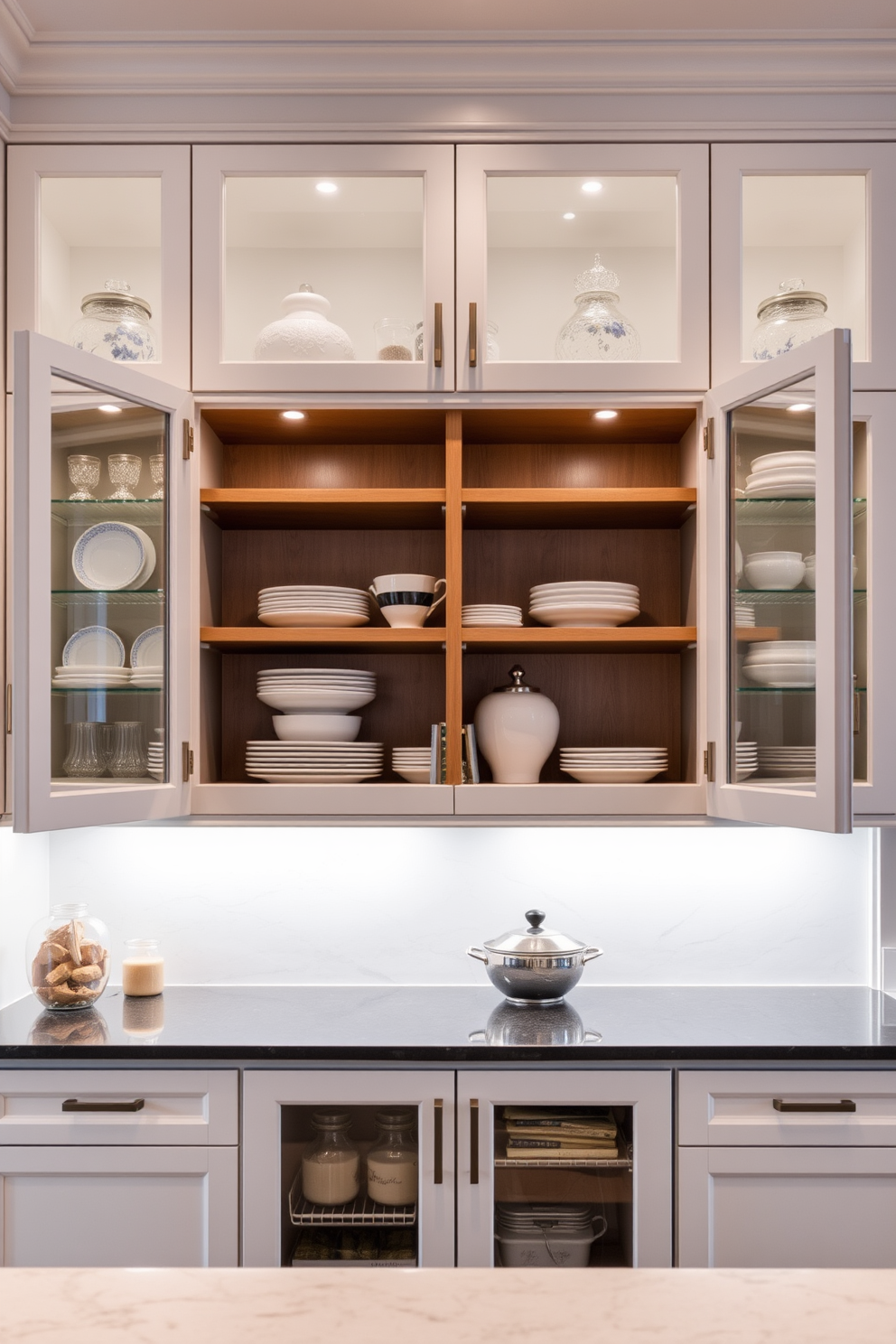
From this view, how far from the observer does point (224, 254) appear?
6.82 ft

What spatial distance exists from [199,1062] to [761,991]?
4.12 feet

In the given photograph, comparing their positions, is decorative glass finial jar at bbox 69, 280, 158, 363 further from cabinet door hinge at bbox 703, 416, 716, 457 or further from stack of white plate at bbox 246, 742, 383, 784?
cabinet door hinge at bbox 703, 416, 716, 457

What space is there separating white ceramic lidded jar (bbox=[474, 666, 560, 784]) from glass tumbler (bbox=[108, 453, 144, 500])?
86 centimetres

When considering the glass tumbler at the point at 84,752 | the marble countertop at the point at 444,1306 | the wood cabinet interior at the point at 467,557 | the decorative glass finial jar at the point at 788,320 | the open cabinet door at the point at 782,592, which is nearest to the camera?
the marble countertop at the point at 444,1306

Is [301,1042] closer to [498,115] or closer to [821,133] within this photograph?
[498,115]

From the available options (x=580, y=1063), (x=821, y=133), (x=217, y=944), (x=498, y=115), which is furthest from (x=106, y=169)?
(x=580, y=1063)

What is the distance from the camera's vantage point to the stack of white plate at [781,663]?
1829mm

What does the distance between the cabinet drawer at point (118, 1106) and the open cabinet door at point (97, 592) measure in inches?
18.2

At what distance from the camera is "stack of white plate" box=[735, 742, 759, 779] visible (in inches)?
76.6

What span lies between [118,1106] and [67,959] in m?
0.38

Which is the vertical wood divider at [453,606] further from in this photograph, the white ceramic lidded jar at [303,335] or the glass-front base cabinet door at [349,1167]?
the glass-front base cabinet door at [349,1167]

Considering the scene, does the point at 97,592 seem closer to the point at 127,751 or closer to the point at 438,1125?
the point at 127,751

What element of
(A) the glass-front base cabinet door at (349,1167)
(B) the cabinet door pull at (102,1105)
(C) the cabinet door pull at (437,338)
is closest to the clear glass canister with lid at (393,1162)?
(A) the glass-front base cabinet door at (349,1167)

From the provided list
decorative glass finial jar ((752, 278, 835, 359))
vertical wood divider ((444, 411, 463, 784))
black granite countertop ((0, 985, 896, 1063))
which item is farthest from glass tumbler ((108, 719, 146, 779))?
decorative glass finial jar ((752, 278, 835, 359))
